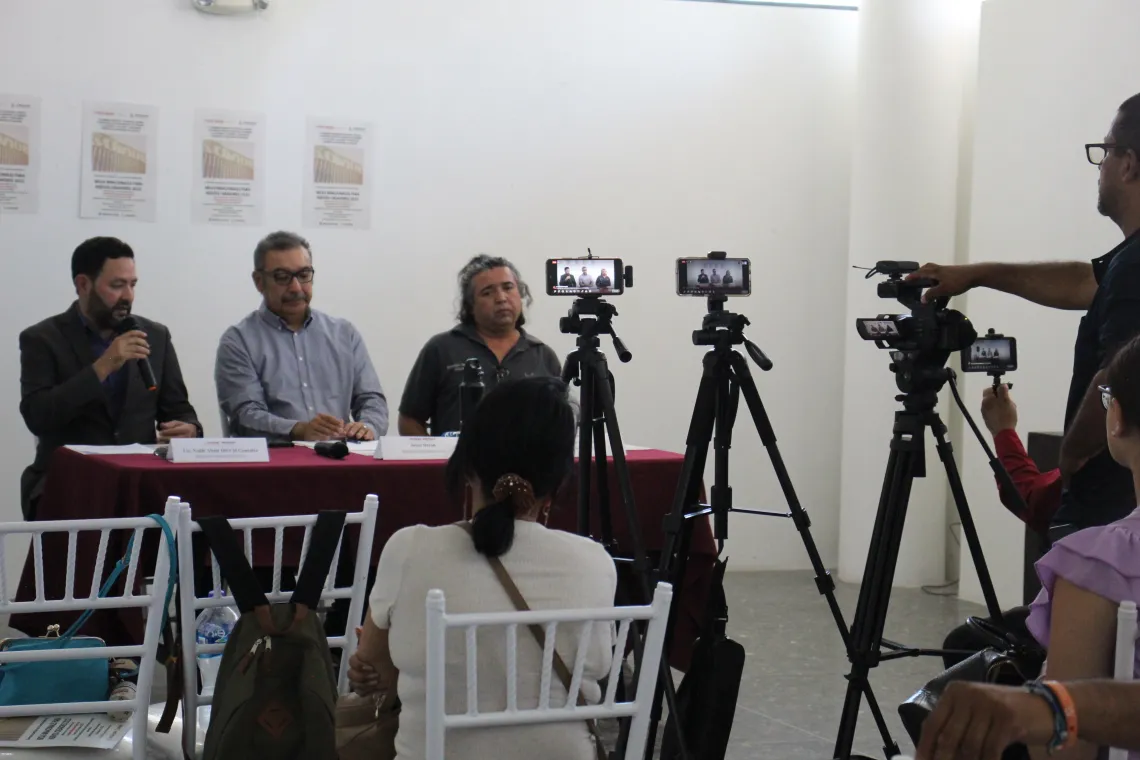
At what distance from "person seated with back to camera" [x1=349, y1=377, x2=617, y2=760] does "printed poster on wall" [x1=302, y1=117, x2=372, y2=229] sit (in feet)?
11.6

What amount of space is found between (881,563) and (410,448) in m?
1.23

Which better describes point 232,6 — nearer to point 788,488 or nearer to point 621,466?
point 621,466

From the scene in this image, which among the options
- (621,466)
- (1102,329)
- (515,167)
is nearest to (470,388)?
(621,466)

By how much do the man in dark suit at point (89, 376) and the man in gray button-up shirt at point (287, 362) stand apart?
0.63 ft

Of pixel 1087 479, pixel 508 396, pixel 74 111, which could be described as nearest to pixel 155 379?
pixel 74 111

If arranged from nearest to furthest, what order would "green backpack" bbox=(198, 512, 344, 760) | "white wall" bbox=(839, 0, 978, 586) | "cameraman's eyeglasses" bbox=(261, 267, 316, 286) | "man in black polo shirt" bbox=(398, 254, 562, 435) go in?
1. "green backpack" bbox=(198, 512, 344, 760)
2. "man in black polo shirt" bbox=(398, 254, 562, 435)
3. "cameraman's eyeglasses" bbox=(261, 267, 316, 286)
4. "white wall" bbox=(839, 0, 978, 586)

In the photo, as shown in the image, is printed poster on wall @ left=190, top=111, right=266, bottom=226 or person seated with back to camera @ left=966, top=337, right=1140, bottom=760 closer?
person seated with back to camera @ left=966, top=337, right=1140, bottom=760

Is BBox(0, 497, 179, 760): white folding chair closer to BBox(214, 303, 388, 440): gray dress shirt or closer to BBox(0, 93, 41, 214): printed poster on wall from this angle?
BBox(214, 303, 388, 440): gray dress shirt

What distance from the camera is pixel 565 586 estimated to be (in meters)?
1.74

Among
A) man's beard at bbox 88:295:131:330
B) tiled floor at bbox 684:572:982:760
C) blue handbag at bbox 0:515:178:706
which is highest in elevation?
man's beard at bbox 88:295:131:330

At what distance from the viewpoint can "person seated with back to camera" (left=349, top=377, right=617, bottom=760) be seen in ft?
5.55

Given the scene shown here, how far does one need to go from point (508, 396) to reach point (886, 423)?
3.90m

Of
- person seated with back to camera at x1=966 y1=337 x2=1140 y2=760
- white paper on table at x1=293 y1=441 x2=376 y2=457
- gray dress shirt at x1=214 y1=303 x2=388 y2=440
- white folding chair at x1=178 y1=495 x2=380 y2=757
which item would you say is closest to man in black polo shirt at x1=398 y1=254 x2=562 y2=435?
gray dress shirt at x1=214 y1=303 x2=388 y2=440

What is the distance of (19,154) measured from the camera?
4836mm
